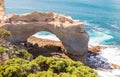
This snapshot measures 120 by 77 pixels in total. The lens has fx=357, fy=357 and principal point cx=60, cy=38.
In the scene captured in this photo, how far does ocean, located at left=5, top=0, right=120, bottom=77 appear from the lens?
1778 inches

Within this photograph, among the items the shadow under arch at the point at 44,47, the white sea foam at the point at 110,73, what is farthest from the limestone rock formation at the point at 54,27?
the white sea foam at the point at 110,73

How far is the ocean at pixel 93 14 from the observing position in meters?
45.2

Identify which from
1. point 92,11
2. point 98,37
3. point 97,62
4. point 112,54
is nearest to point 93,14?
point 92,11

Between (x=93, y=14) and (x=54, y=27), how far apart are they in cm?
2845

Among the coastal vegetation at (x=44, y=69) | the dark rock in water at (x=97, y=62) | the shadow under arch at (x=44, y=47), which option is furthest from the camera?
the shadow under arch at (x=44, y=47)

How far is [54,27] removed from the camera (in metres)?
36.6

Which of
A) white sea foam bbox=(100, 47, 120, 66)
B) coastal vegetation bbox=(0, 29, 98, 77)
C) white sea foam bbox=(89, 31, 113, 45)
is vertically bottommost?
white sea foam bbox=(89, 31, 113, 45)

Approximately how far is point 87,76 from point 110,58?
20.3 m

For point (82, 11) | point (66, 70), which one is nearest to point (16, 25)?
point (66, 70)

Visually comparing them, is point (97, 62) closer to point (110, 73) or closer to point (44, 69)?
point (110, 73)

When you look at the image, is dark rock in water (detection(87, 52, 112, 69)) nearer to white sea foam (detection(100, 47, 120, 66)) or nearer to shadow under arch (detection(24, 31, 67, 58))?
white sea foam (detection(100, 47, 120, 66))

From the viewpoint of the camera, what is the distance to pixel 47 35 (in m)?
47.1

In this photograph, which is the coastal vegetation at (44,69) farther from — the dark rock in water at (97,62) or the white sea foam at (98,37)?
the white sea foam at (98,37)

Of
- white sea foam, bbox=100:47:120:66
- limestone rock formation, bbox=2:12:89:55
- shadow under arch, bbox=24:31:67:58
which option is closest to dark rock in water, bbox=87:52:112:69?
white sea foam, bbox=100:47:120:66
